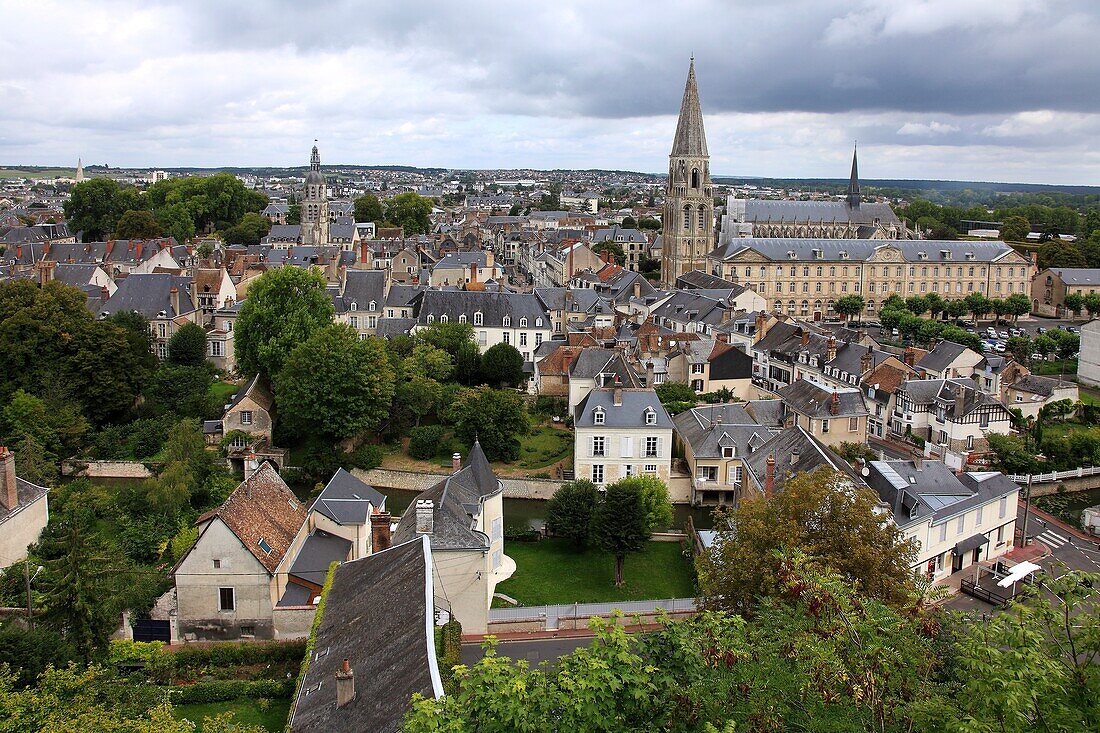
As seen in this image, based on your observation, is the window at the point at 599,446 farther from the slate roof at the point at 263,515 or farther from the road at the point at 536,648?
the slate roof at the point at 263,515

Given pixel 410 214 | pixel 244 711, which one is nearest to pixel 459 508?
pixel 244 711

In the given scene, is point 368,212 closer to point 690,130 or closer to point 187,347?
point 690,130

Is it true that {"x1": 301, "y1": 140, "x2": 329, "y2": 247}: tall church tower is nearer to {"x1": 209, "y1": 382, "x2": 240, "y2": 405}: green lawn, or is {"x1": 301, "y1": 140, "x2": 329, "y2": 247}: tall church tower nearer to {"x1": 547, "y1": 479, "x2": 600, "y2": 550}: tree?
{"x1": 209, "y1": 382, "x2": 240, "y2": 405}: green lawn

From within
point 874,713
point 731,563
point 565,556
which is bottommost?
point 565,556

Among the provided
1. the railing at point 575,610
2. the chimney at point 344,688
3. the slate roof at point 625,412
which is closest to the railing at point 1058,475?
the slate roof at point 625,412

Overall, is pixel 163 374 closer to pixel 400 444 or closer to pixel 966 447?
pixel 400 444

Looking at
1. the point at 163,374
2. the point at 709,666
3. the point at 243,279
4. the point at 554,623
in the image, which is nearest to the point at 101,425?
the point at 163,374
